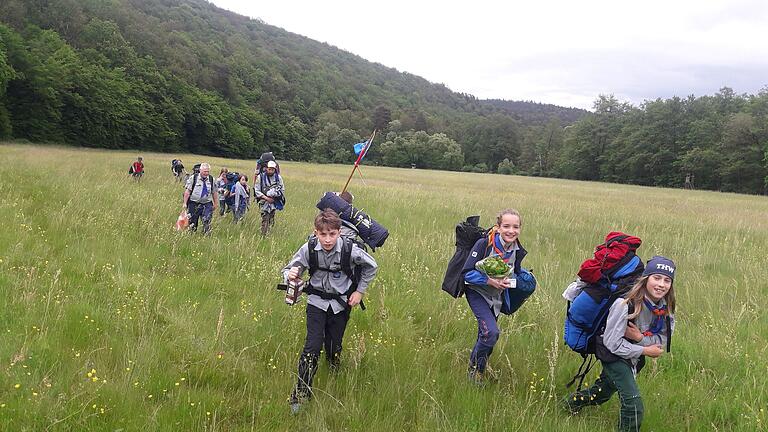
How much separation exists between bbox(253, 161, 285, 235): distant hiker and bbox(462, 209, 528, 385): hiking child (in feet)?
22.4

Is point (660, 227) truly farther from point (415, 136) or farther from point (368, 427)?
point (415, 136)

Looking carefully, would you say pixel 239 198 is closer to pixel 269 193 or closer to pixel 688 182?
pixel 269 193

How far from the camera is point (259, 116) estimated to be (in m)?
102

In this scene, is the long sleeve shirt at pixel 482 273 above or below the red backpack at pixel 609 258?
below

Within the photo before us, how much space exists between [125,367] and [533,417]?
10.7 feet

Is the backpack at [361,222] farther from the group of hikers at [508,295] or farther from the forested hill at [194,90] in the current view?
the forested hill at [194,90]

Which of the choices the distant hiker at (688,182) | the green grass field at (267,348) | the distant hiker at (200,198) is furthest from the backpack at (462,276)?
the distant hiker at (688,182)

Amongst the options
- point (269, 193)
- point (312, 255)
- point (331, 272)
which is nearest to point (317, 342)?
point (331, 272)

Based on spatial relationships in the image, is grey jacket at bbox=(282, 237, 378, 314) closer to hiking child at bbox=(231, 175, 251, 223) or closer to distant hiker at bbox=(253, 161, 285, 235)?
distant hiker at bbox=(253, 161, 285, 235)

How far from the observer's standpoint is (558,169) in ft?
298

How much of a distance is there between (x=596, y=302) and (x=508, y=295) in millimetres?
904

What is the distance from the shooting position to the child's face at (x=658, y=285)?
3.12 m

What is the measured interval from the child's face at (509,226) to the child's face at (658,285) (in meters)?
1.12

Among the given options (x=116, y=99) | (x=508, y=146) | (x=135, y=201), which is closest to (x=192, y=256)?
(x=135, y=201)
